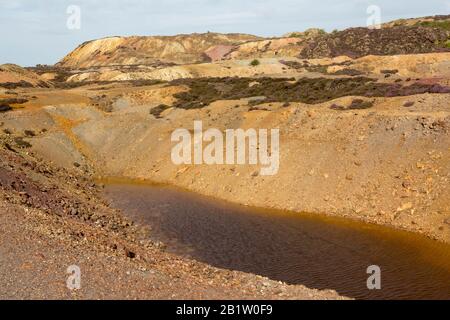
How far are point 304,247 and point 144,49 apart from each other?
155 meters

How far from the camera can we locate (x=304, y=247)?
83.7ft

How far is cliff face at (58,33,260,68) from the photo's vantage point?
16112 cm

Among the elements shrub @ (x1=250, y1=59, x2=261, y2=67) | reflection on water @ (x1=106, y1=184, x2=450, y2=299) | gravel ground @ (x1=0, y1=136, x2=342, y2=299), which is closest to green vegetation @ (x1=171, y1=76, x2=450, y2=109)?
reflection on water @ (x1=106, y1=184, x2=450, y2=299)

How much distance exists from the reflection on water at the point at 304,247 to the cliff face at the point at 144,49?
428 ft

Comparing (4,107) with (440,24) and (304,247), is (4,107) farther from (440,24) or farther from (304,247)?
(440,24)

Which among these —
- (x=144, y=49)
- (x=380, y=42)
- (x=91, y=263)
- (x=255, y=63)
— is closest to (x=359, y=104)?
(x=91, y=263)

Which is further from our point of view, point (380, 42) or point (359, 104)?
point (380, 42)

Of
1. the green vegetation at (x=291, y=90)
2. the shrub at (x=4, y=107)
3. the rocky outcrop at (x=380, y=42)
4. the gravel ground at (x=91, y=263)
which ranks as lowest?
the gravel ground at (x=91, y=263)

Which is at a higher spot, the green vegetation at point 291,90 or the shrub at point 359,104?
the green vegetation at point 291,90

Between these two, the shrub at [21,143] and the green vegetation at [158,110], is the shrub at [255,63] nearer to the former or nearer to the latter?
the green vegetation at [158,110]

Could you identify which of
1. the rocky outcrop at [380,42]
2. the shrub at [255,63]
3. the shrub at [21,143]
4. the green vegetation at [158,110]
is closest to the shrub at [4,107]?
the shrub at [21,143]

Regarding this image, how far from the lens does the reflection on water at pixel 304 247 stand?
20719 millimetres

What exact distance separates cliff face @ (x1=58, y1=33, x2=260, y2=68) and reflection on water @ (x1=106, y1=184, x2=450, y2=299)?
5134 inches

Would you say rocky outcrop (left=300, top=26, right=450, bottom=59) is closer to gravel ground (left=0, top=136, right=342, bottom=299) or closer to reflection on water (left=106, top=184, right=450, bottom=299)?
reflection on water (left=106, top=184, right=450, bottom=299)
